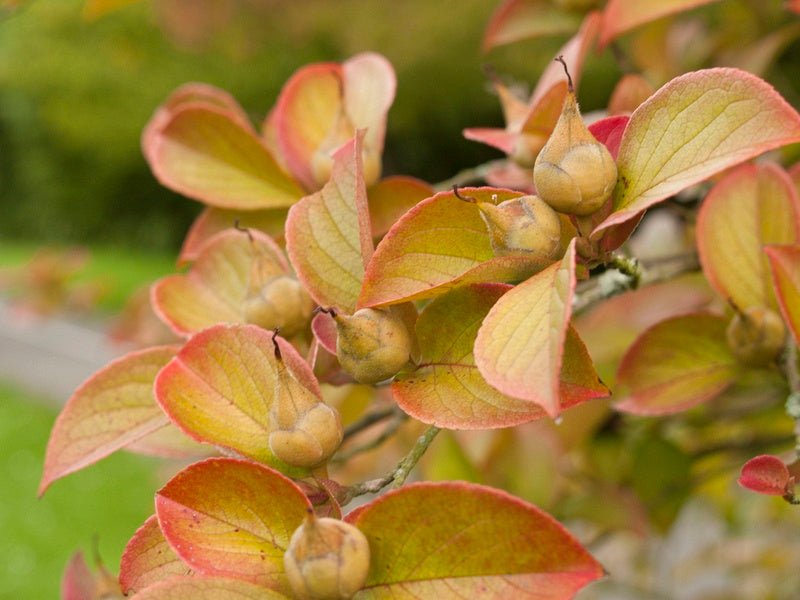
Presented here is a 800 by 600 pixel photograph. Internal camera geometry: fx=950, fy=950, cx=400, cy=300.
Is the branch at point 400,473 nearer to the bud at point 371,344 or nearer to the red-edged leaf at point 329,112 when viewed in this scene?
the bud at point 371,344

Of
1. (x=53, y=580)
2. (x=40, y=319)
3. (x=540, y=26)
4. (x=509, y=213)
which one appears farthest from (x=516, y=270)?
(x=53, y=580)

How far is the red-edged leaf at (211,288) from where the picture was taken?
0.56 meters

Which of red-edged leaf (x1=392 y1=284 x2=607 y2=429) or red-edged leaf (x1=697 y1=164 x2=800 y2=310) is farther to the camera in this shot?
red-edged leaf (x1=697 y1=164 x2=800 y2=310)

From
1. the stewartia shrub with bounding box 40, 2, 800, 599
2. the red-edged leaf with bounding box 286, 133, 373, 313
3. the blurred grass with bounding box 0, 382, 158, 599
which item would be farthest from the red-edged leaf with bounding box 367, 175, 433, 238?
the blurred grass with bounding box 0, 382, 158, 599

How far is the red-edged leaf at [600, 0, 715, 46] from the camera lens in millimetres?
654

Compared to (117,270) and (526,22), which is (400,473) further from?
(117,270)

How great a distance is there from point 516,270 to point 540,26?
18.8 inches

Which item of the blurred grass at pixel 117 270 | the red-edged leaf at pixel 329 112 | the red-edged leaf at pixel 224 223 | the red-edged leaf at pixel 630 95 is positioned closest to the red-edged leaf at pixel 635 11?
the red-edged leaf at pixel 630 95

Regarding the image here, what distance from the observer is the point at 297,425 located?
407 millimetres

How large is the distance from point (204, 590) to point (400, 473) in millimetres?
98

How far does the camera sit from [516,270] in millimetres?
393

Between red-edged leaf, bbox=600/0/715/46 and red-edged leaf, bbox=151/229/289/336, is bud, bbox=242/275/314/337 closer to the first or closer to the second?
red-edged leaf, bbox=151/229/289/336

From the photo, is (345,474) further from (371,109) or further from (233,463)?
(233,463)

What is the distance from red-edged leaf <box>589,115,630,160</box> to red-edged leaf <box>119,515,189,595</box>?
0.26m
